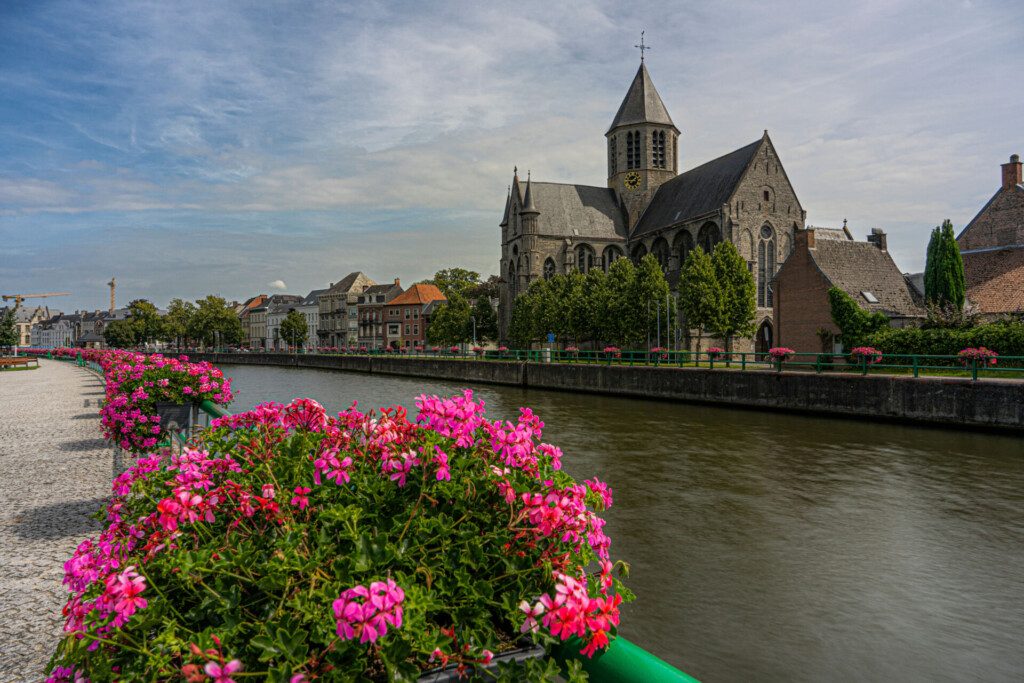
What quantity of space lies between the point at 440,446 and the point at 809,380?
90.6 feet

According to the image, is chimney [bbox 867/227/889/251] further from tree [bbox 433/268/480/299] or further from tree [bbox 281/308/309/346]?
tree [bbox 281/308/309/346]

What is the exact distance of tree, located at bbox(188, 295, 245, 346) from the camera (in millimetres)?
129250

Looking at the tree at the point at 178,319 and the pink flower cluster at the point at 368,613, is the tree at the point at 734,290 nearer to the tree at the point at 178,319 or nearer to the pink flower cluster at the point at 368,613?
the pink flower cluster at the point at 368,613

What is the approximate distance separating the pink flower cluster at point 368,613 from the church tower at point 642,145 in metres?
80.5

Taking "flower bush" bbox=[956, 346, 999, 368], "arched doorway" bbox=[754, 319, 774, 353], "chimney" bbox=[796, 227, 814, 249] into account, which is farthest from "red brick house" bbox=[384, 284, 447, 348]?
"flower bush" bbox=[956, 346, 999, 368]

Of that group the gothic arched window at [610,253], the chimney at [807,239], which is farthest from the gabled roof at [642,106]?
the chimney at [807,239]

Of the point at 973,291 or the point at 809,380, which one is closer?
the point at 809,380

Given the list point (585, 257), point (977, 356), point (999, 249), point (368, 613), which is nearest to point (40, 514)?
point (368, 613)

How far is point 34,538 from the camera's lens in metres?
7.16

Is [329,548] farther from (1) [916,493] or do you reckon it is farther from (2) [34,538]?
(1) [916,493]

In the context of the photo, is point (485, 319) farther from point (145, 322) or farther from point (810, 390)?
point (145, 322)

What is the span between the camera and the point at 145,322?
136 metres

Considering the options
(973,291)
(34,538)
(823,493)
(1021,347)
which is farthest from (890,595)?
(973,291)

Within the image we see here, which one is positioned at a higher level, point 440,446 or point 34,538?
point 440,446
